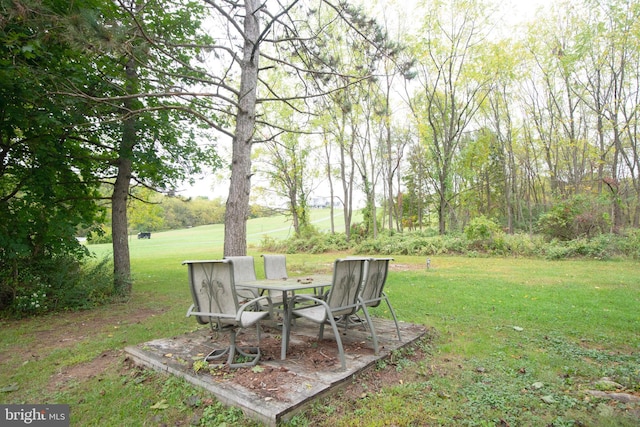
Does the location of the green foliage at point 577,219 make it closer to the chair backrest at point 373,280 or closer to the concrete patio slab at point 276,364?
the concrete patio slab at point 276,364

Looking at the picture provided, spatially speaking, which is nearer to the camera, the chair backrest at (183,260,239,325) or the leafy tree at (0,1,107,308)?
the chair backrest at (183,260,239,325)

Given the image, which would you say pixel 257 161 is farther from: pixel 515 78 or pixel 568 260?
pixel 568 260

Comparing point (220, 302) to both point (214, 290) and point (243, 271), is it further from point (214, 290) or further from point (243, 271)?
point (243, 271)

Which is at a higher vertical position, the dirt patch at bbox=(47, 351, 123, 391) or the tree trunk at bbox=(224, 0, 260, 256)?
the tree trunk at bbox=(224, 0, 260, 256)

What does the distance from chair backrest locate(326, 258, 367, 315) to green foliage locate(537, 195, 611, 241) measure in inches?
596

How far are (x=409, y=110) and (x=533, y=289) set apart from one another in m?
16.4

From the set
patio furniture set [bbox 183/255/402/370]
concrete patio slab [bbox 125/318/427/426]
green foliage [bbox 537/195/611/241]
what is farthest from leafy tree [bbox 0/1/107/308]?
green foliage [bbox 537/195/611/241]

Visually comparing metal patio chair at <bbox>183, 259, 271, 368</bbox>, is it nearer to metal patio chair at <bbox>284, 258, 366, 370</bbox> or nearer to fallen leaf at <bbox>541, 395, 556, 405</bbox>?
metal patio chair at <bbox>284, 258, 366, 370</bbox>

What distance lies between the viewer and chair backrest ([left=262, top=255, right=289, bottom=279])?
5570 millimetres

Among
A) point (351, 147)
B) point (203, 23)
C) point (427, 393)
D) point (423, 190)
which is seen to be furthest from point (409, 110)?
point (427, 393)

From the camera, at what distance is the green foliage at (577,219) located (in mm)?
14227

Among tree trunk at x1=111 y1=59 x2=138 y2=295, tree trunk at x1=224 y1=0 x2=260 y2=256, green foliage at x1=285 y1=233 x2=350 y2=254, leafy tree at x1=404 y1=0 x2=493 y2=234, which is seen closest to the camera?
tree trunk at x1=224 y1=0 x2=260 y2=256

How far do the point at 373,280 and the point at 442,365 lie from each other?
1.13m

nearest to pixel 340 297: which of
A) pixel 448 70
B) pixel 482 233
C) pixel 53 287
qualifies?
pixel 53 287
